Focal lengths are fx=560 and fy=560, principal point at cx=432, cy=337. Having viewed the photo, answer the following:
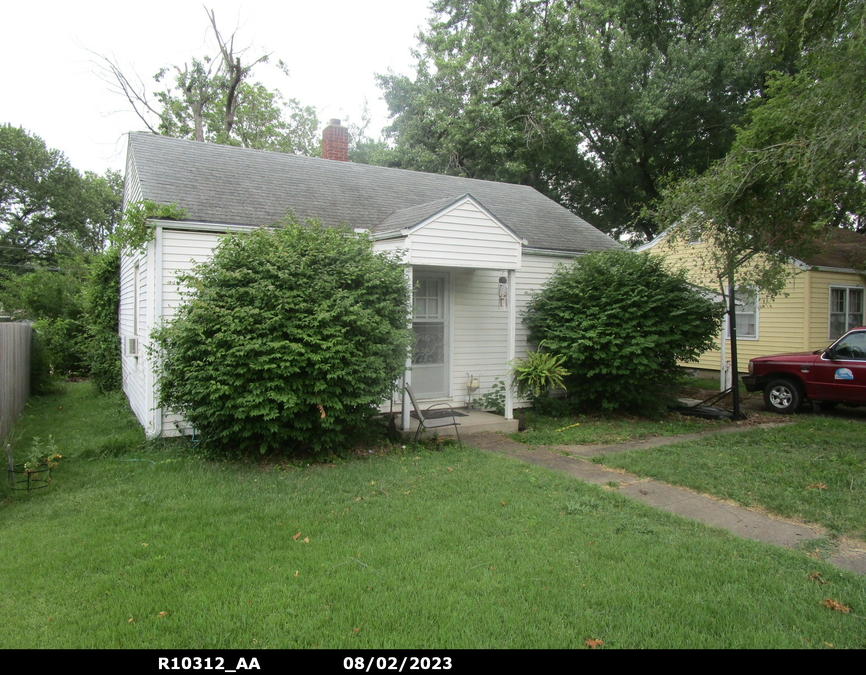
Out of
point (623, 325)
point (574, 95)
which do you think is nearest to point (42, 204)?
point (574, 95)

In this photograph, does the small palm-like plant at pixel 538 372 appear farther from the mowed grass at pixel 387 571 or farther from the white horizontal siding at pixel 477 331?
the mowed grass at pixel 387 571

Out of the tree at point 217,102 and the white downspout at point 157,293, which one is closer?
the white downspout at point 157,293

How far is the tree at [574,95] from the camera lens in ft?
64.8

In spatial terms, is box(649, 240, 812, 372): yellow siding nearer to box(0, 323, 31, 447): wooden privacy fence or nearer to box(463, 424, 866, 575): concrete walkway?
box(463, 424, 866, 575): concrete walkway

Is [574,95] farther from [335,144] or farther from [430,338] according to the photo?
[430,338]

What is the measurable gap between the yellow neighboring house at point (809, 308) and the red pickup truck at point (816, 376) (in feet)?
8.55

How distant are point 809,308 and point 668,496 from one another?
455 inches

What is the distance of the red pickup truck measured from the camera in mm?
10086

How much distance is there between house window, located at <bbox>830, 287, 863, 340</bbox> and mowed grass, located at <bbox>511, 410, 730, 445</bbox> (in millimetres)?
7483

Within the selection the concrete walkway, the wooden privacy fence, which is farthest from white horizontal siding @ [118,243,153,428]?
the concrete walkway

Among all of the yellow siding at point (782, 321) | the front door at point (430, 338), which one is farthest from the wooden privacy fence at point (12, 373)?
the yellow siding at point (782, 321)

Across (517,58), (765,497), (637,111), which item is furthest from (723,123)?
(765,497)

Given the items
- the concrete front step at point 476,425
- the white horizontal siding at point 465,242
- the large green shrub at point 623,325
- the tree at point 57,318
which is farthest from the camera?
the tree at point 57,318

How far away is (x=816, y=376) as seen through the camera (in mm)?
10641
